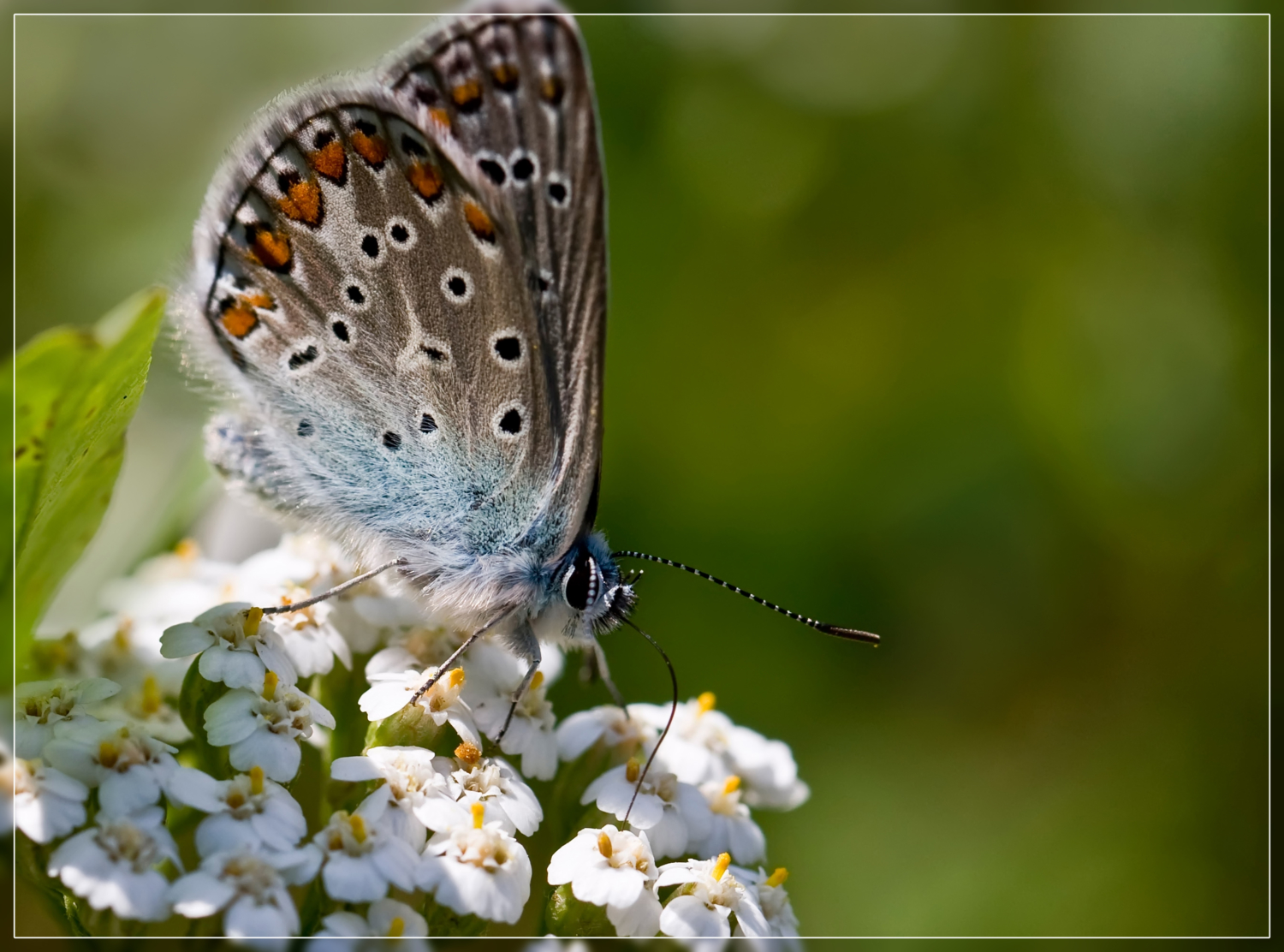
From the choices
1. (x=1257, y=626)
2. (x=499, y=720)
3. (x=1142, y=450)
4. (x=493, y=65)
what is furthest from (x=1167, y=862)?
(x=493, y=65)

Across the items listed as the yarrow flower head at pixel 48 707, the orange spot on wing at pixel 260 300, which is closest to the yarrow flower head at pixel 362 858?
the yarrow flower head at pixel 48 707

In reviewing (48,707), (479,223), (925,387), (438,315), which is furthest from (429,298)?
(925,387)

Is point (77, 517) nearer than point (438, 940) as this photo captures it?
Yes

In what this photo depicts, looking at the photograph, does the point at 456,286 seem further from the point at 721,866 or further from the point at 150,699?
the point at 721,866

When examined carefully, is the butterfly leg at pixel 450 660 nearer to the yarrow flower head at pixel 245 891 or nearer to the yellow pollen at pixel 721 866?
the yarrow flower head at pixel 245 891

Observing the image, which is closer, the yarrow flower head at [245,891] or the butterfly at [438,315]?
the yarrow flower head at [245,891]

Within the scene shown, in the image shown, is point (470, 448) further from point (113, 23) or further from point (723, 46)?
point (113, 23)
